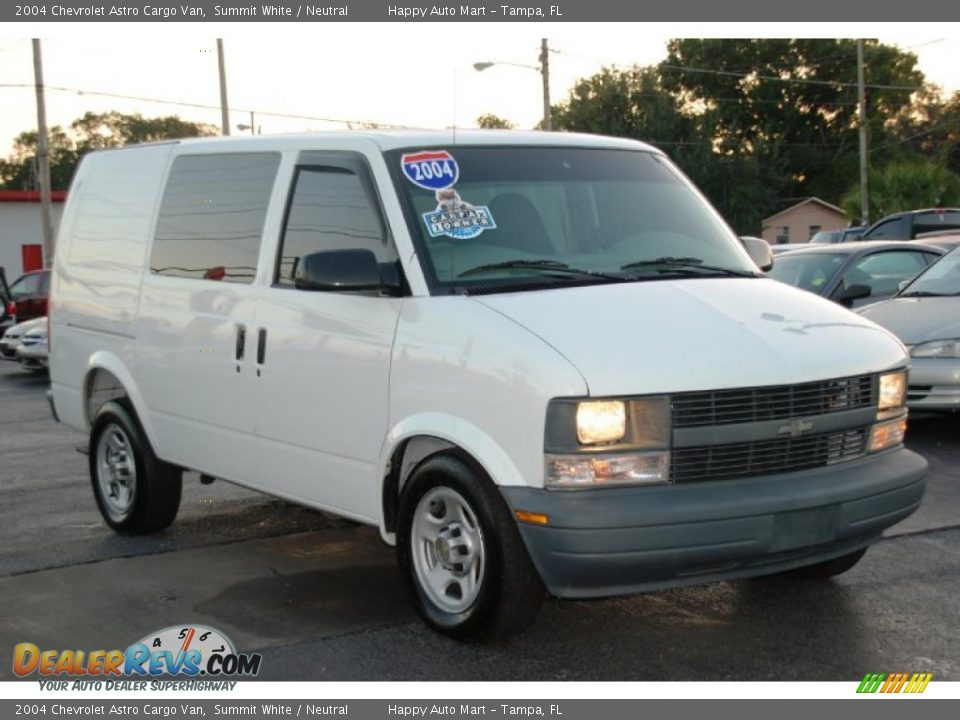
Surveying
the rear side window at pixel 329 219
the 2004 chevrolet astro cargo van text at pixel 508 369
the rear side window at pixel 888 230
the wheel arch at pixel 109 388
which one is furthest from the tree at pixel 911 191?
the rear side window at pixel 329 219

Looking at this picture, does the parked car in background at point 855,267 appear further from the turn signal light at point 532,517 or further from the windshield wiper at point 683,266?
the turn signal light at point 532,517

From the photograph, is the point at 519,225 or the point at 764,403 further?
the point at 519,225

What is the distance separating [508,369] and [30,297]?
724 inches

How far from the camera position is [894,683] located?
15.2 feet

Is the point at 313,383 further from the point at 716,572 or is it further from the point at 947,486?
the point at 947,486

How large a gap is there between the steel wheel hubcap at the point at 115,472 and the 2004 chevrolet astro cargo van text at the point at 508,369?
406 mm

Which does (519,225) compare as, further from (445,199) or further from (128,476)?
(128,476)

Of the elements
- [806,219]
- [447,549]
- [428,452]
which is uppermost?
[428,452]

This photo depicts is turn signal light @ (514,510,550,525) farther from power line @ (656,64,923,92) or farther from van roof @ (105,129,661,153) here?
power line @ (656,64,923,92)

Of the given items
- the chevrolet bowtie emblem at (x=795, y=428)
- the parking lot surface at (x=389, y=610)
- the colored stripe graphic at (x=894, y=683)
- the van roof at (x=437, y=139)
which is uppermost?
the van roof at (x=437, y=139)

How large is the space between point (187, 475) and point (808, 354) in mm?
5638

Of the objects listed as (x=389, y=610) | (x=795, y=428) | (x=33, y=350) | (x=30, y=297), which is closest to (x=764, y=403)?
(x=795, y=428)

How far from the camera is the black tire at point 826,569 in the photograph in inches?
229

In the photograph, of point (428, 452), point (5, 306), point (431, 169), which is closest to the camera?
point (428, 452)
